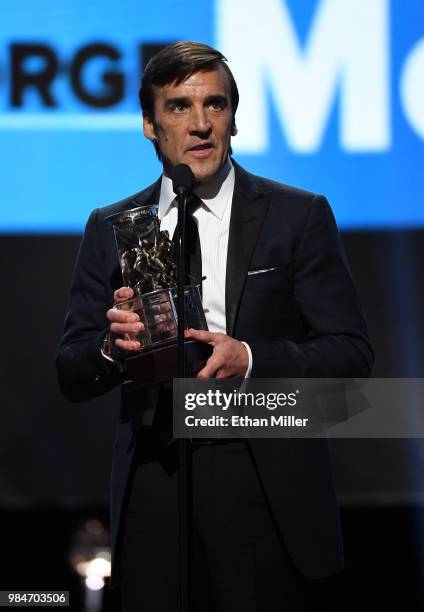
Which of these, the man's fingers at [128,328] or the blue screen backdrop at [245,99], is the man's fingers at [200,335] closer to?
the man's fingers at [128,328]

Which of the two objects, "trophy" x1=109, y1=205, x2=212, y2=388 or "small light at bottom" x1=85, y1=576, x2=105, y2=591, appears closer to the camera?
"trophy" x1=109, y1=205, x2=212, y2=388

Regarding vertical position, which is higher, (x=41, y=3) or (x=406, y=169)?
(x=41, y=3)

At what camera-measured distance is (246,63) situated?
309cm

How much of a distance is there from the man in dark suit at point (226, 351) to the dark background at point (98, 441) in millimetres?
1207

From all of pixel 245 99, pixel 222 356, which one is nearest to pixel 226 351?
pixel 222 356

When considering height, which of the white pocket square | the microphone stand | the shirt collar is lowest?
the microphone stand

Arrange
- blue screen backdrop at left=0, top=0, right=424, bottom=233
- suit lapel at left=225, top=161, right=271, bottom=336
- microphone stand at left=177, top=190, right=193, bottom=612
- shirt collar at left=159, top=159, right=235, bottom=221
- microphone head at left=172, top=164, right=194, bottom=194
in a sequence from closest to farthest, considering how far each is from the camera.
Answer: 1. microphone stand at left=177, top=190, right=193, bottom=612
2. microphone head at left=172, top=164, right=194, bottom=194
3. suit lapel at left=225, top=161, right=271, bottom=336
4. shirt collar at left=159, top=159, right=235, bottom=221
5. blue screen backdrop at left=0, top=0, right=424, bottom=233

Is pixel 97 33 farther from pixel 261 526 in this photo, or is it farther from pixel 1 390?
pixel 261 526

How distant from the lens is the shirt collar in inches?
77.1

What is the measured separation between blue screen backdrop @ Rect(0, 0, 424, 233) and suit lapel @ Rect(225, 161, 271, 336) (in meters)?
1.14

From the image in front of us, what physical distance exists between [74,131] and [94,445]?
39.5 inches

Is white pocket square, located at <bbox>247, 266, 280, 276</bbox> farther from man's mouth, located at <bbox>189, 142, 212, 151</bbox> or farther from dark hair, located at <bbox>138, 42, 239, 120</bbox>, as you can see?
dark hair, located at <bbox>138, 42, 239, 120</bbox>

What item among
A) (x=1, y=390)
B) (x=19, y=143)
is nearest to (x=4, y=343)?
(x=1, y=390)

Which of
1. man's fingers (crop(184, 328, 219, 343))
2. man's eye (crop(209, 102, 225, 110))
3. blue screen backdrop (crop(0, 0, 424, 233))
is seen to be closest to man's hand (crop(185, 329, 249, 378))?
man's fingers (crop(184, 328, 219, 343))
